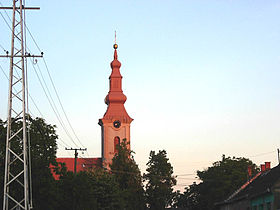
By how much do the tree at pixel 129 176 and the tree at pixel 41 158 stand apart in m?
43.7

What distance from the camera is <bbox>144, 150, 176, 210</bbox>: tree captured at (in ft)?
303

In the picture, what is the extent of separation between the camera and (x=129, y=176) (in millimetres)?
88812

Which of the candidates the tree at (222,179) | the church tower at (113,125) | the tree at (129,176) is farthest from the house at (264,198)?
the church tower at (113,125)

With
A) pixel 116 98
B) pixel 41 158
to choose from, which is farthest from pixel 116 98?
pixel 41 158

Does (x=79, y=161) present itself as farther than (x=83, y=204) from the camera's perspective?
Yes

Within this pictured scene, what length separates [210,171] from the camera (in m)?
77.3

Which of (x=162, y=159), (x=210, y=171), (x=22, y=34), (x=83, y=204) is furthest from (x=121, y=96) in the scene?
(x=22, y=34)

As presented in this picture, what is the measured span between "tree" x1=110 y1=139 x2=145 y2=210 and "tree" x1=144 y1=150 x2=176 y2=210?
13.2ft

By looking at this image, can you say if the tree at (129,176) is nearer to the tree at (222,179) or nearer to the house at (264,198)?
the tree at (222,179)

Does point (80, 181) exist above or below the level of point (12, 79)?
below

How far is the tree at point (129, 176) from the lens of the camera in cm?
8612

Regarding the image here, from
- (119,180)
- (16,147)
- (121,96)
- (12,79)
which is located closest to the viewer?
(12,79)

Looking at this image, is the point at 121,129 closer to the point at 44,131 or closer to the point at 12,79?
the point at 44,131

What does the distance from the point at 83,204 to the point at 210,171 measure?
105 feet
